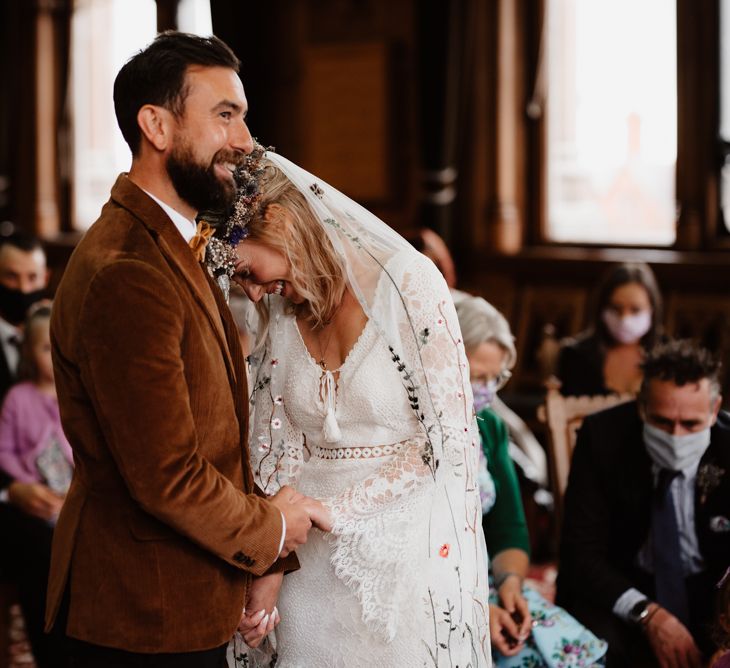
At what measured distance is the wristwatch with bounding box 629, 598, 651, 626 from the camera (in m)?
2.86

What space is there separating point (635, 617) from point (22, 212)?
8.56 m

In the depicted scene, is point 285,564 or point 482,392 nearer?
point 285,564

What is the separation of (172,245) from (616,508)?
63.8 inches

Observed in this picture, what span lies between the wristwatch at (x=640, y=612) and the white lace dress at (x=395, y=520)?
26.3 inches

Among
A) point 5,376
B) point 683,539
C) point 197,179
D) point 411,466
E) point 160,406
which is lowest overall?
point 683,539

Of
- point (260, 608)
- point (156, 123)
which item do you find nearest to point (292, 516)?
point (260, 608)

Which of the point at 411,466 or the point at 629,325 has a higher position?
the point at 411,466

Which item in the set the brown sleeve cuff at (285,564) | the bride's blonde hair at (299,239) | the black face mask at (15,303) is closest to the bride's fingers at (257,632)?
the brown sleeve cuff at (285,564)

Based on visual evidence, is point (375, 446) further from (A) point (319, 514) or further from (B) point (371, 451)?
(A) point (319, 514)

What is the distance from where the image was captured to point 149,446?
1.86 meters

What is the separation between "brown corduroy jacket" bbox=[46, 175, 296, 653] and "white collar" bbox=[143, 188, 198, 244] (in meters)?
0.02

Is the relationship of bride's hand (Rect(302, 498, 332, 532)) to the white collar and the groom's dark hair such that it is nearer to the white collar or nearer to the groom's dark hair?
the white collar

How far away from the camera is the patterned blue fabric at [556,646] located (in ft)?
8.97

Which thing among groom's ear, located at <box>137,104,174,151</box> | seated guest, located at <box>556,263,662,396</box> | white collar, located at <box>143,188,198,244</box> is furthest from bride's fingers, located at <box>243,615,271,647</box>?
seated guest, located at <box>556,263,662,396</box>
